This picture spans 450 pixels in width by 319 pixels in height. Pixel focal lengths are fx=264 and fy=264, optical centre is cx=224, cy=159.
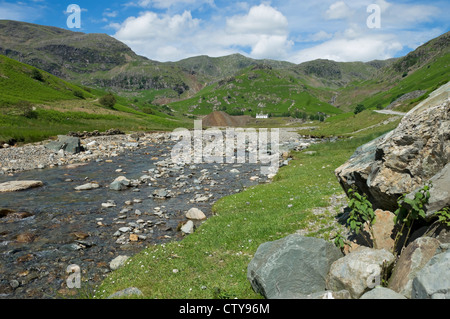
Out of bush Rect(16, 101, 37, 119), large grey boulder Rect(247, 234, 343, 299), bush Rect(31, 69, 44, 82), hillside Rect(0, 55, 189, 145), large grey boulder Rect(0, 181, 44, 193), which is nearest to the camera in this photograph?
large grey boulder Rect(247, 234, 343, 299)

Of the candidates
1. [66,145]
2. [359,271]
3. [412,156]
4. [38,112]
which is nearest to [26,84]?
[38,112]

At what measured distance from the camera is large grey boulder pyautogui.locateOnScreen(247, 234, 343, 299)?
793 centimetres

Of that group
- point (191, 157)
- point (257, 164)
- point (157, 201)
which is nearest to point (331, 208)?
point (157, 201)

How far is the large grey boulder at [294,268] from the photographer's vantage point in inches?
312

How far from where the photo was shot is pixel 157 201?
75.6 ft

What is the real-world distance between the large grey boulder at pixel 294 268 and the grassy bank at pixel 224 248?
1.02 m

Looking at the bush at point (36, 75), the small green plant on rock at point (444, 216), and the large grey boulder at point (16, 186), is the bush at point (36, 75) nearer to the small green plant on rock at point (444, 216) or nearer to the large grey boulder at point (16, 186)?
the large grey boulder at point (16, 186)

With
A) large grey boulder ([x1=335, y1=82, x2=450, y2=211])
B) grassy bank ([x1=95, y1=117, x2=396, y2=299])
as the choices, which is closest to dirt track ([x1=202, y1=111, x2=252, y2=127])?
grassy bank ([x1=95, y1=117, x2=396, y2=299])

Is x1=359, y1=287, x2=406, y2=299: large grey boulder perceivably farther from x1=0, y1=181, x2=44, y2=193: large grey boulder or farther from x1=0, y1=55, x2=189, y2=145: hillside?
x1=0, y1=55, x2=189, y2=145: hillside

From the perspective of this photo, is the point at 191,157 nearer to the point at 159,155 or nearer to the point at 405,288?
the point at 159,155

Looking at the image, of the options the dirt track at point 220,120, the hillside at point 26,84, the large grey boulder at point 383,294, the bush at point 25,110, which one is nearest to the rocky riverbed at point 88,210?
the large grey boulder at point 383,294

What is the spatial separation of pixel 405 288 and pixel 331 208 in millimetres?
10203

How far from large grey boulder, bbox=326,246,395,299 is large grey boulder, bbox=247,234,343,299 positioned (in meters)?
0.40

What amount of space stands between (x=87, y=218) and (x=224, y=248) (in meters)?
11.6
